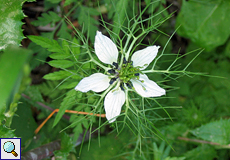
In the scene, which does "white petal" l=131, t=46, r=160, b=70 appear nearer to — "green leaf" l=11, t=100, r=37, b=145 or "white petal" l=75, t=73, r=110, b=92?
"white petal" l=75, t=73, r=110, b=92

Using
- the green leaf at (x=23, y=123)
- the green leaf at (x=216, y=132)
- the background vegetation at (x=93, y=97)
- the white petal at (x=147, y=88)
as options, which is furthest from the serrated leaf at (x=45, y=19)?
the green leaf at (x=216, y=132)

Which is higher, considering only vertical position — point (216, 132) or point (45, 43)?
point (45, 43)

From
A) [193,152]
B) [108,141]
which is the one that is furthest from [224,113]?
[108,141]

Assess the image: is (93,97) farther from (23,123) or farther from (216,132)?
(216,132)

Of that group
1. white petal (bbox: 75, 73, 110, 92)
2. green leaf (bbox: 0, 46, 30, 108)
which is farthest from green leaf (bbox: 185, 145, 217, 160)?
green leaf (bbox: 0, 46, 30, 108)

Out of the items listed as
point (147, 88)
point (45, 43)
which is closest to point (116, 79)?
point (147, 88)

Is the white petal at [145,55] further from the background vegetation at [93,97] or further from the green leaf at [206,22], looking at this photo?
the green leaf at [206,22]
